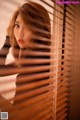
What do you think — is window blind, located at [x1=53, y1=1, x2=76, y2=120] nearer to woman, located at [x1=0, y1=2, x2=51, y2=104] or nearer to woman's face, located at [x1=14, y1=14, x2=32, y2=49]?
woman, located at [x1=0, y1=2, x2=51, y2=104]

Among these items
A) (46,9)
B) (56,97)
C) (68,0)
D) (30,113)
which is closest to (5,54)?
(30,113)

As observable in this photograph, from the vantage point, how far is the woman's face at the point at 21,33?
1.17m

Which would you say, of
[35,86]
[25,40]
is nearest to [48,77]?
[35,86]

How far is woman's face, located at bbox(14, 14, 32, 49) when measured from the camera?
117 cm

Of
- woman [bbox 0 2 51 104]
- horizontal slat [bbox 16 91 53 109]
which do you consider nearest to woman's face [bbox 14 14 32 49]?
woman [bbox 0 2 51 104]

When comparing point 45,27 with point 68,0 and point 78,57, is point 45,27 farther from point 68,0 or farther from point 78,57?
point 78,57

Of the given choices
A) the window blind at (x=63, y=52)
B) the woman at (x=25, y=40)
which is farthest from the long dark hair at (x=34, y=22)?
the window blind at (x=63, y=52)

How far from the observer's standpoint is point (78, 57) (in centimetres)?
200

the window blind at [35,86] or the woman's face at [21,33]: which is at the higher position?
the woman's face at [21,33]

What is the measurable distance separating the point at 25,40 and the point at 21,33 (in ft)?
0.18

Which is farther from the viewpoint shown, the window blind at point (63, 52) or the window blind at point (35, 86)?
the window blind at point (63, 52)

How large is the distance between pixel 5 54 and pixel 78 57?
107 centimetres

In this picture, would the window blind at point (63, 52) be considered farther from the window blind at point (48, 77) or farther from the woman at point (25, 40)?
the woman at point (25, 40)

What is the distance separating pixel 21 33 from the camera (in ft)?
4.00
